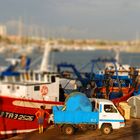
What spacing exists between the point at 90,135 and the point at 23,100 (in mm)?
4245

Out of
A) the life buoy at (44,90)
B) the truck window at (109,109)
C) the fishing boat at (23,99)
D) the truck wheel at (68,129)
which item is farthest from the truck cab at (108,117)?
the life buoy at (44,90)

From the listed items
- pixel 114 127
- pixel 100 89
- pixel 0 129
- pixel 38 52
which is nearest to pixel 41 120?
pixel 0 129

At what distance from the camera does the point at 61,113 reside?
18.8m

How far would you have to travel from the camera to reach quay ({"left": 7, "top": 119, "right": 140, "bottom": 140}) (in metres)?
18.2

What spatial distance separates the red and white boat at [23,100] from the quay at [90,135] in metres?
0.76

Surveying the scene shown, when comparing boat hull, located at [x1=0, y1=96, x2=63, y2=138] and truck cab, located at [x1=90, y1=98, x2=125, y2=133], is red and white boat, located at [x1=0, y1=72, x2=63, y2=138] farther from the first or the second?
truck cab, located at [x1=90, y1=98, x2=125, y2=133]

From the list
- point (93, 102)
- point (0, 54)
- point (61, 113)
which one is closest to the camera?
point (61, 113)

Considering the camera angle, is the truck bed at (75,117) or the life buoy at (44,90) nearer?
the truck bed at (75,117)

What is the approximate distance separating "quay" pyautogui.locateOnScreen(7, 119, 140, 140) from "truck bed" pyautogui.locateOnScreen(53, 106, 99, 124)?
2.07ft

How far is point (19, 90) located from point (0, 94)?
1.24 meters

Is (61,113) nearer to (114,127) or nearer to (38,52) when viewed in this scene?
(114,127)

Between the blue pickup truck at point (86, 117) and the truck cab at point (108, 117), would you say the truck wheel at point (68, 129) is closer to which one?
the blue pickup truck at point (86, 117)

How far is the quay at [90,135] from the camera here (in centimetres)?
1816

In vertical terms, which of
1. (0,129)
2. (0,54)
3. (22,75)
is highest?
(0,54)
